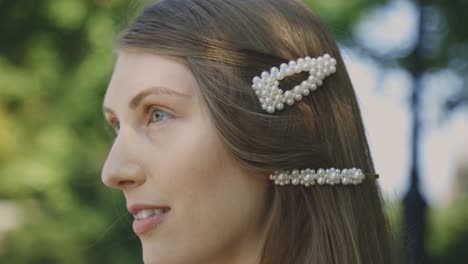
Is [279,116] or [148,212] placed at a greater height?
[279,116]

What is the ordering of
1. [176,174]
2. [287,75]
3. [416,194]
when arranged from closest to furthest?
[176,174] < [287,75] < [416,194]

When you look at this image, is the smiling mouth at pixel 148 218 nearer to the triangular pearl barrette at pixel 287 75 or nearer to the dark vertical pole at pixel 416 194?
the triangular pearl barrette at pixel 287 75

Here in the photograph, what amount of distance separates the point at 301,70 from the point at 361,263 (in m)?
0.47

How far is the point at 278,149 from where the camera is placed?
189 centimetres

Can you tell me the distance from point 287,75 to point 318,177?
25cm

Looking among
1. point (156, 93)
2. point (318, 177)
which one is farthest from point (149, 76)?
point (318, 177)

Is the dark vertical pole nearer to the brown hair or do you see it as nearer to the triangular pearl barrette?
the brown hair

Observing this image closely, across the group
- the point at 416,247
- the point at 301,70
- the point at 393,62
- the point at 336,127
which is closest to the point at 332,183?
the point at 336,127

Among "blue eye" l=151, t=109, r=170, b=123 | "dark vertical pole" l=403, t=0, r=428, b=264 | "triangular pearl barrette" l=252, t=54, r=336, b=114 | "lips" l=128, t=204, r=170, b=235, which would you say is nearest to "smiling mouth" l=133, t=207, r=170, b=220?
"lips" l=128, t=204, r=170, b=235

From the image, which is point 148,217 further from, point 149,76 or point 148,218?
point 149,76

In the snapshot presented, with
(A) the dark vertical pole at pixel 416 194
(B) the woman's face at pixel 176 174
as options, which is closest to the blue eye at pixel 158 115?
(B) the woman's face at pixel 176 174

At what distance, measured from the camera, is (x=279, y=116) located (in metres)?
1.90

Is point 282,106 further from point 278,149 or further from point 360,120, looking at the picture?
point 360,120

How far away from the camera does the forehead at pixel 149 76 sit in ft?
6.12
